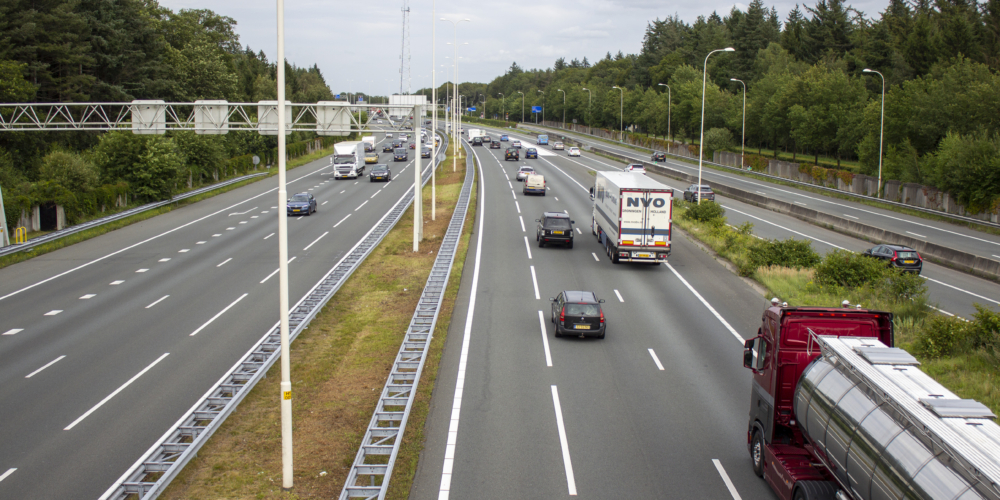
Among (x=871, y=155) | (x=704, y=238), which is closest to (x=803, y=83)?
(x=871, y=155)

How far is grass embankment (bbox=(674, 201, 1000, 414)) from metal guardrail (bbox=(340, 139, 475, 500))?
13324mm

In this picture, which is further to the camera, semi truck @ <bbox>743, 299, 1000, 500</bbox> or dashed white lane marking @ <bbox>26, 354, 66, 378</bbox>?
dashed white lane marking @ <bbox>26, 354, 66, 378</bbox>

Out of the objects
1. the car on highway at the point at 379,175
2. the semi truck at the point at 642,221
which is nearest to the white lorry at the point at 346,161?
the car on highway at the point at 379,175

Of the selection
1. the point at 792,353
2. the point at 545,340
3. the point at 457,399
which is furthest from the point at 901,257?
the point at 457,399

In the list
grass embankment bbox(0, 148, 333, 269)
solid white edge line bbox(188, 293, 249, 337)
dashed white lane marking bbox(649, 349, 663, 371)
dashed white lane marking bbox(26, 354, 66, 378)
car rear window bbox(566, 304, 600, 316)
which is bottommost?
dashed white lane marking bbox(26, 354, 66, 378)

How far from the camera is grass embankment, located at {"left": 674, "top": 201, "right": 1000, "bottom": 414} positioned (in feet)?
57.9

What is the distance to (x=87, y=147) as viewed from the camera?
65312 millimetres

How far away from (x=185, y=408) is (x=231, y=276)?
15.0 meters

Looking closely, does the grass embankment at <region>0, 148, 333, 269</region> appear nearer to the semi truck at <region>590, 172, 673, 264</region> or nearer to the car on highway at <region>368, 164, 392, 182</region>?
the car on highway at <region>368, 164, 392, 182</region>

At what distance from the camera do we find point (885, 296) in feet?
79.2

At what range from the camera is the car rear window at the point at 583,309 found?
22.2 metres

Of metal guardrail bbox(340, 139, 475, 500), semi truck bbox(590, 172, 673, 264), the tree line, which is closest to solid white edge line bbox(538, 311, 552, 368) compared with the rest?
metal guardrail bbox(340, 139, 475, 500)

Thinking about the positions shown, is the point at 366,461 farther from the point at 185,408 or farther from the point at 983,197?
the point at 983,197

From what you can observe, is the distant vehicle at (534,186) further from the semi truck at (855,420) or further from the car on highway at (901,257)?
the semi truck at (855,420)
